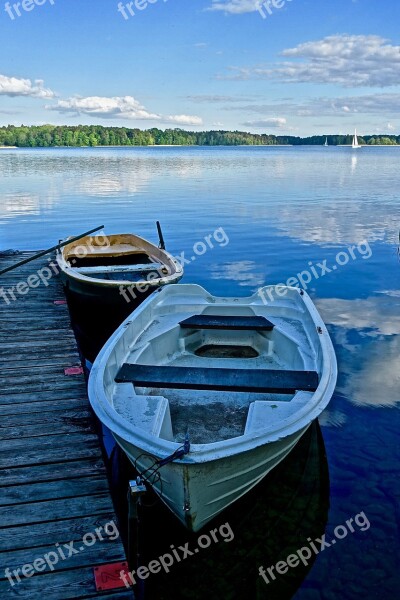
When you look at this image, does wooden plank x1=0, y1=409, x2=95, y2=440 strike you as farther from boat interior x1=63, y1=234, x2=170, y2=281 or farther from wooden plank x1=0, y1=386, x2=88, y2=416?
boat interior x1=63, y1=234, x2=170, y2=281

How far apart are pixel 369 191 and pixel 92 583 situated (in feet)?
119

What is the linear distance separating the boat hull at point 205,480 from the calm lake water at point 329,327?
0.65 metres

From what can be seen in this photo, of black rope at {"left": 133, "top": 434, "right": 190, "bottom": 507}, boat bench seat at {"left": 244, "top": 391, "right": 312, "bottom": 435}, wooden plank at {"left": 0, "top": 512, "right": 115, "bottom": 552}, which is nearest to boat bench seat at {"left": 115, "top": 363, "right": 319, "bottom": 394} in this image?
boat bench seat at {"left": 244, "top": 391, "right": 312, "bottom": 435}

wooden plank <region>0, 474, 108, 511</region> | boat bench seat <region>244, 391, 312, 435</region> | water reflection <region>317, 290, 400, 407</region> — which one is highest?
boat bench seat <region>244, 391, 312, 435</region>

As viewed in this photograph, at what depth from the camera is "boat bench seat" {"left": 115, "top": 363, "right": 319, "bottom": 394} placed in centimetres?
569

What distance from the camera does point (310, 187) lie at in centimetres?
3866

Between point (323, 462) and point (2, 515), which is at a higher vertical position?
point (2, 515)

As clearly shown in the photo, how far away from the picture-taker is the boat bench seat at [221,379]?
5.69 metres

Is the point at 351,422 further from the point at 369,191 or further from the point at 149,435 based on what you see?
the point at 369,191

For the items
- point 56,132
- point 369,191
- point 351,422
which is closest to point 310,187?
point 369,191

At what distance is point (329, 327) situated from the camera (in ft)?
36.6

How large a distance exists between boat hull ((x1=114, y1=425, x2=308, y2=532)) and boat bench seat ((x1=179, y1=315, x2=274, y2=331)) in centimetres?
272

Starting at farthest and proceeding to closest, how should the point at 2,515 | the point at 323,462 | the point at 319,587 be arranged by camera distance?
the point at 323,462 → the point at 319,587 → the point at 2,515

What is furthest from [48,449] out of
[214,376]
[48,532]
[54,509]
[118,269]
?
[118,269]
